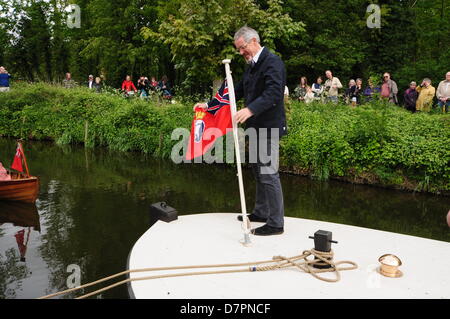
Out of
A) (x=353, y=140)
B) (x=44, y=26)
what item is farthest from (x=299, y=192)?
(x=44, y=26)

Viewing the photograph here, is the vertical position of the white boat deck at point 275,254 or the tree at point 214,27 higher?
the tree at point 214,27

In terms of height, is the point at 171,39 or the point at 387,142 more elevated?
the point at 171,39

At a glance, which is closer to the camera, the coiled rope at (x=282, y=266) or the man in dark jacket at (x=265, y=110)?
the coiled rope at (x=282, y=266)

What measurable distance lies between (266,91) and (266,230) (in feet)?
5.13

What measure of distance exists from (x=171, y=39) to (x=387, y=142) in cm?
722

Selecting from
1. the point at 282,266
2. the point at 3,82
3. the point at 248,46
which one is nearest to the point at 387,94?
the point at 248,46

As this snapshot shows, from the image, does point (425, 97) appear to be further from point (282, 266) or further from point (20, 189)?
point (20, 189)

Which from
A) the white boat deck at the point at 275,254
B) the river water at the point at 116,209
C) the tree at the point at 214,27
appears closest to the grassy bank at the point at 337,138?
the river water at the point at 116,209

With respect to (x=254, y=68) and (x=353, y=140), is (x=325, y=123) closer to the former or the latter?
(x=353, y=140)

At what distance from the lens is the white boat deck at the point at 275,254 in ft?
11.5

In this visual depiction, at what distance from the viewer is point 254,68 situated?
14.9 feet

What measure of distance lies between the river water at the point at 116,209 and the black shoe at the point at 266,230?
175 centimetres

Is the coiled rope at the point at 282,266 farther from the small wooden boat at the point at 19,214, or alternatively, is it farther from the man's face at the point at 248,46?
the small wooden boat at the point at 19,214
